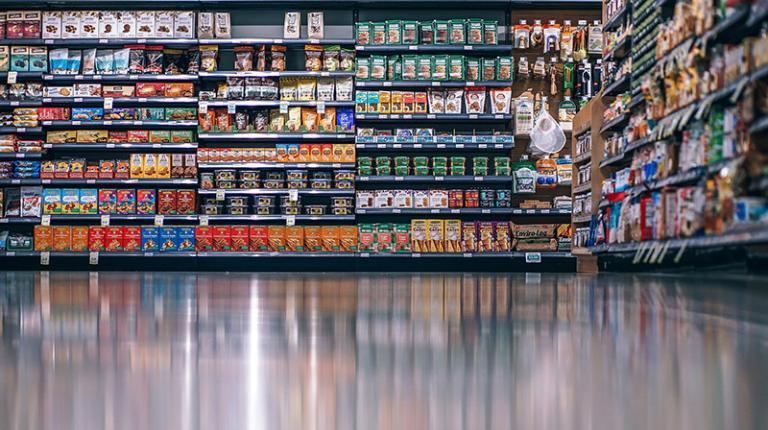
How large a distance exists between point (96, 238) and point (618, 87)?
5500 millimetres

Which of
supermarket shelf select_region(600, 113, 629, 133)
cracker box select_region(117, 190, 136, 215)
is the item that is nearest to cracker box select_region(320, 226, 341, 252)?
cracker box select_region(117, 190, 136, 215)

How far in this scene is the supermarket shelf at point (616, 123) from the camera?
574 centimetres

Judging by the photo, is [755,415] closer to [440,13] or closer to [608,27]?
[608,27]

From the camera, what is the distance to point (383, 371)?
3.05ft

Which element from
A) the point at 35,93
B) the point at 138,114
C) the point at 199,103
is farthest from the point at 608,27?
the point at 35,93

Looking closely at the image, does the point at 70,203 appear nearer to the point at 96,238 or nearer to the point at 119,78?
the point at 96,238

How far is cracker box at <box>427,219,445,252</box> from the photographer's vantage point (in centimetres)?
895

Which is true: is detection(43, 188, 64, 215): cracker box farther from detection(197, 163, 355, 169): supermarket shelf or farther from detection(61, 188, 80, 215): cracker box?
detection(197, 163, 355, 169): supermarket shelf

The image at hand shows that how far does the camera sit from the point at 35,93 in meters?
9.16

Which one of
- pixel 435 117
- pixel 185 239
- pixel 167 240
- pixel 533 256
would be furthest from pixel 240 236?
pixel 533 256

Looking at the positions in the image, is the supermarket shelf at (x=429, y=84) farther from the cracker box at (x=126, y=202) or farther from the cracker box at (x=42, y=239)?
the cracker box at (x=42, y=239)

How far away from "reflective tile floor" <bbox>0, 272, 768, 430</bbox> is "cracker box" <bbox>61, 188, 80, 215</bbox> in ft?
24.9

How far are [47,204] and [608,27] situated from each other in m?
5.80

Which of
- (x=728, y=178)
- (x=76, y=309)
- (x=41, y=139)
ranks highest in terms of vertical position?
(x=41, y=139)
